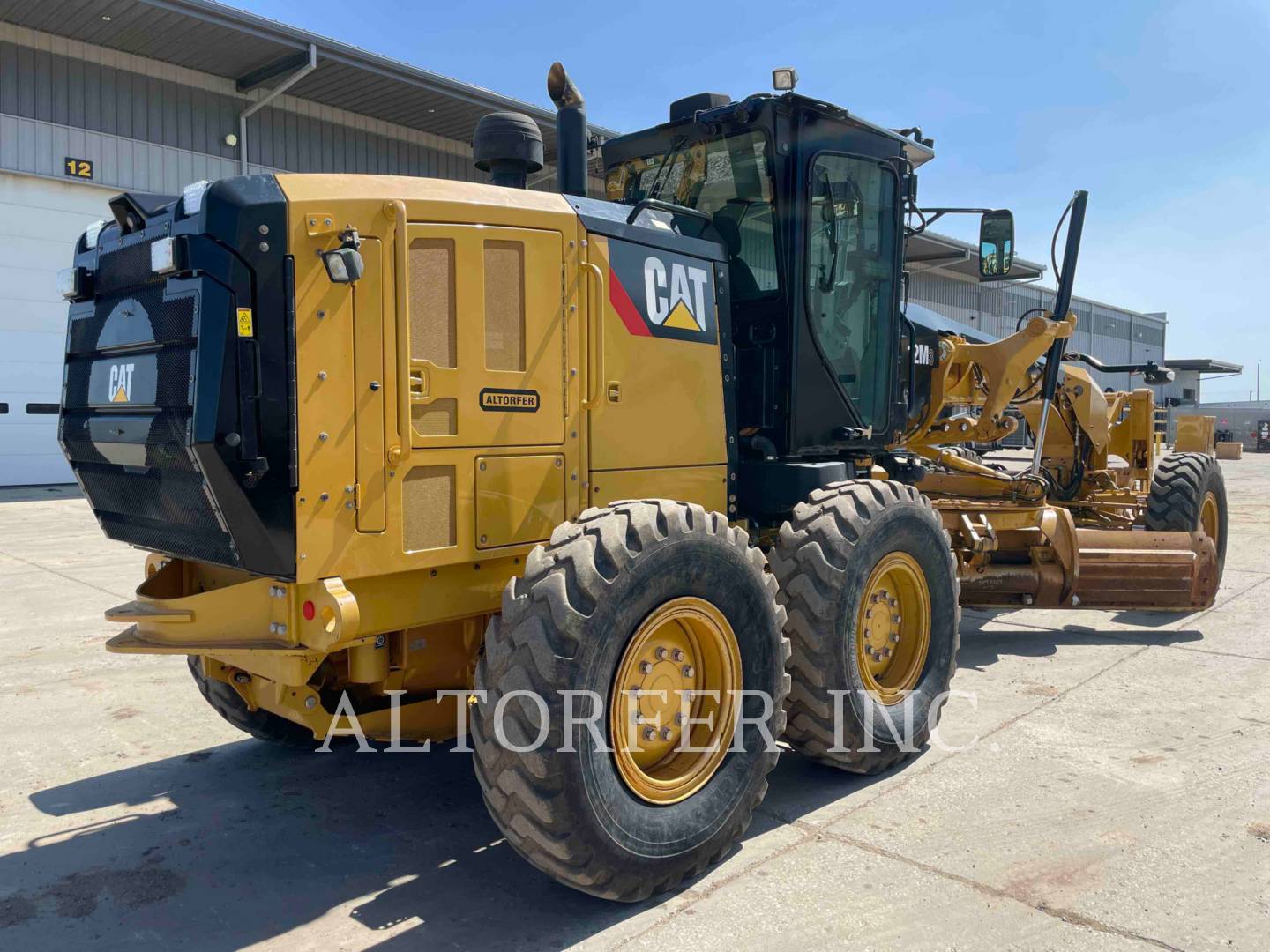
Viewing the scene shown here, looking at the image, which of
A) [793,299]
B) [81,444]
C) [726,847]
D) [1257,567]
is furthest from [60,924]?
[1257,567]

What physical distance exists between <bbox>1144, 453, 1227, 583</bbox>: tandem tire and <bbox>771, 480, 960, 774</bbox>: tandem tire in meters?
4.70

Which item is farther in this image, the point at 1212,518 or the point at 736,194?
the point at 1212,518

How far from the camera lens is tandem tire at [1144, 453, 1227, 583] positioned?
8.55 m

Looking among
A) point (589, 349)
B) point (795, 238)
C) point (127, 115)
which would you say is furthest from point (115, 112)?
point (589, 349)

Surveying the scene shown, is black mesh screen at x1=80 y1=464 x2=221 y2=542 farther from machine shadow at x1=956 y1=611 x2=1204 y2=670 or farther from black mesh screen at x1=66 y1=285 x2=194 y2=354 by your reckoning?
machine shadow at x1=956 y1=611 x2=1204 y2=670

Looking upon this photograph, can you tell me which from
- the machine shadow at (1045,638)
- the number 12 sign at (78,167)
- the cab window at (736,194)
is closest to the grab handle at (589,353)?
the cab window at (736,194)

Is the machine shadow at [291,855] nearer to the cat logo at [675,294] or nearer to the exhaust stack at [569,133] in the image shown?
the cat logo at [675,294]

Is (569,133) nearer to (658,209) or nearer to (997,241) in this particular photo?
(658,209)

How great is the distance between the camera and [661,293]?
13.4ft

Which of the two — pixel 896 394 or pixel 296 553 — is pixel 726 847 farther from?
pixel 896 394

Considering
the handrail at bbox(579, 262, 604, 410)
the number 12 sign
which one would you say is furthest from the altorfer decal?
the number 12 sign

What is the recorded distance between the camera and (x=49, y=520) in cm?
1385

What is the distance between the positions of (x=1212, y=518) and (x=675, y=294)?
294 inches

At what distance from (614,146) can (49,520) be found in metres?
11.9
